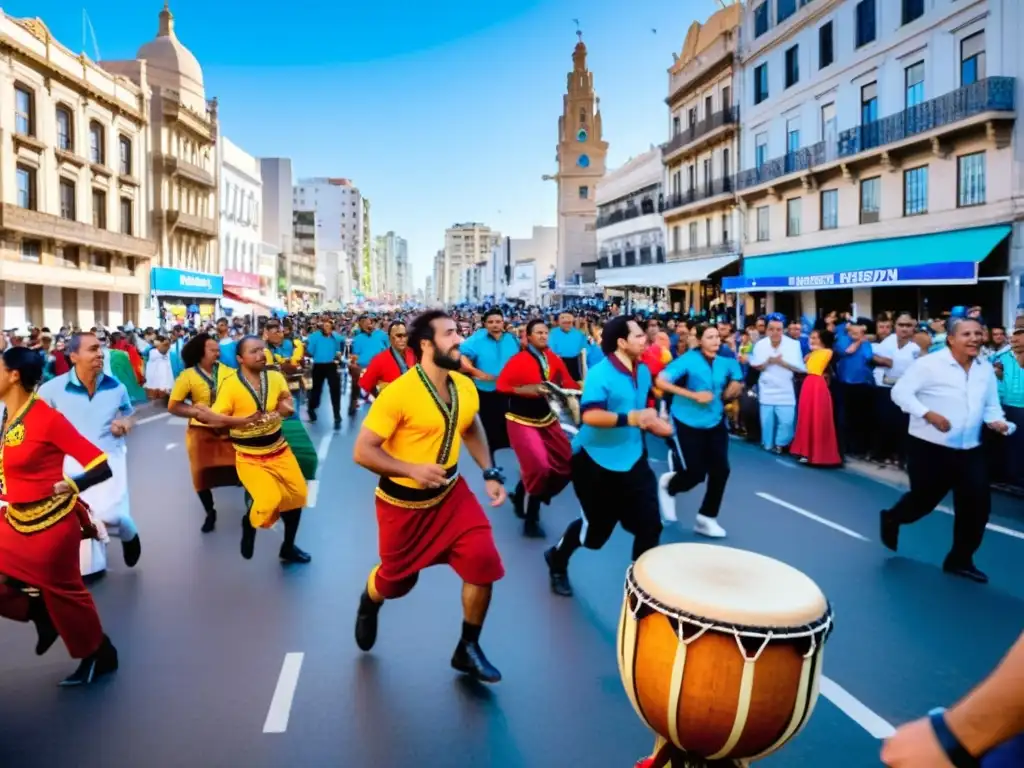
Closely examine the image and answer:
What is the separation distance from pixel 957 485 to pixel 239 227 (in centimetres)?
5786

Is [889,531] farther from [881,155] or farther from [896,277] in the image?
[881,155]

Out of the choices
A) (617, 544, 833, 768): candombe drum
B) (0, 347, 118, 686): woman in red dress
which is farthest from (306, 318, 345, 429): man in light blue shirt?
(617, 544, 833, 768): candombe drum

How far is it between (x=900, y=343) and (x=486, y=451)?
8361mm

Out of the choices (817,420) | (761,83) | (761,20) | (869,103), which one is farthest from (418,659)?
(761,20)

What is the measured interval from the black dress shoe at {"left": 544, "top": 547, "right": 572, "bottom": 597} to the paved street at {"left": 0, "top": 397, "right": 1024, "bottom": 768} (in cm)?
10

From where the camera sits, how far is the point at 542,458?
25.4 feet

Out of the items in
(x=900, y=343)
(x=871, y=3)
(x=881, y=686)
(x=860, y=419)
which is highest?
(x=871, y=3)

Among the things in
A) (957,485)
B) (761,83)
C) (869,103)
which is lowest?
(957,485)

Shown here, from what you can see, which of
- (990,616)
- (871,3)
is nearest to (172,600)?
(990,616)

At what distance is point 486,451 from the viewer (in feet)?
15.8

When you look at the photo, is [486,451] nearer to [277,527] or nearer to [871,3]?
[277,527]

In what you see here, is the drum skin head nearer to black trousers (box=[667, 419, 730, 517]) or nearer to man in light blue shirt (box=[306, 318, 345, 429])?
black trousers (box=[667, 419, 730, 517])

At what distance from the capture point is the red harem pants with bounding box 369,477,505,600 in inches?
174

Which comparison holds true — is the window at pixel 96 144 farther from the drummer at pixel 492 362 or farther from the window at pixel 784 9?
the drummer at pixel 492 362
